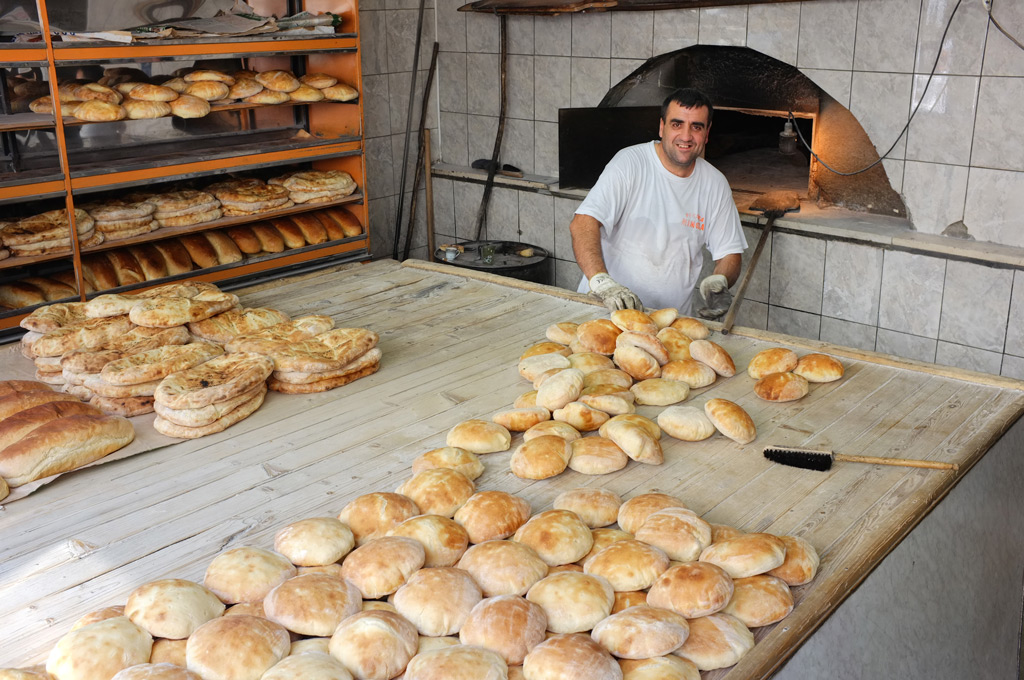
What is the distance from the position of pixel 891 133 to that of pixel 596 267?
1606 millimetres

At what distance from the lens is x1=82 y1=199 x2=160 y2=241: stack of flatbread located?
4027mm

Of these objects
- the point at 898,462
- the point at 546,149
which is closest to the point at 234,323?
the point at 898,462

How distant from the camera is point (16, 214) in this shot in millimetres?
4172

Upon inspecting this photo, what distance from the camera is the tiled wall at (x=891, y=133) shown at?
353 cm

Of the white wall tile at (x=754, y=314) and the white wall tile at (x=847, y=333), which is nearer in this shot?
the white wall tile at (x=847, y=333)

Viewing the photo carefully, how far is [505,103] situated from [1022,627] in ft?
13.2

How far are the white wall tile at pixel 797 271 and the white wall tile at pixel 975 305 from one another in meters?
0.55

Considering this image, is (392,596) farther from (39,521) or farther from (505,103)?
(505,103)

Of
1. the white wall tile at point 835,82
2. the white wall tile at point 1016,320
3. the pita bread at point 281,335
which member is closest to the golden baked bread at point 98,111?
the pita bread at point 281,335

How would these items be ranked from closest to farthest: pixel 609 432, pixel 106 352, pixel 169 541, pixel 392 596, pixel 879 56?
pixel 392 596 < pixel 169 541 < pixel 609 432 < pixel 106 352 < pixel 879 56

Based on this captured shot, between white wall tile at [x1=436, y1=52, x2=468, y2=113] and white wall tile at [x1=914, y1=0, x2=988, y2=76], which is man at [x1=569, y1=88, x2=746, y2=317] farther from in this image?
white wall tile at [x1=436, y1=52, x2=468, y2=113]

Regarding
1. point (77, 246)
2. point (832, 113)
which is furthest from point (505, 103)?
point (77, 246)

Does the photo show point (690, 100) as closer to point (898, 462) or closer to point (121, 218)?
point (898, 462)

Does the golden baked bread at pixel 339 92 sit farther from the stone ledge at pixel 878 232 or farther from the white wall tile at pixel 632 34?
the stone ledge at pixel 878 232
